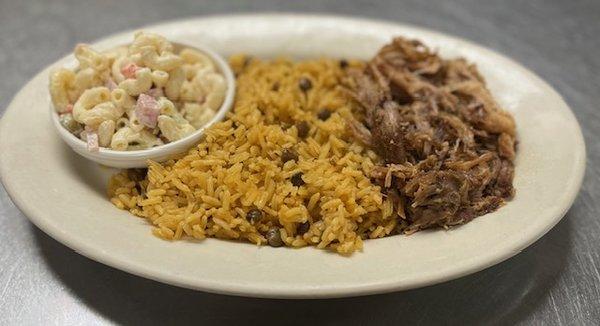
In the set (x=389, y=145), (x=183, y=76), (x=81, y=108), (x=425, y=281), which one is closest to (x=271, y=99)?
(x=183, y=76)

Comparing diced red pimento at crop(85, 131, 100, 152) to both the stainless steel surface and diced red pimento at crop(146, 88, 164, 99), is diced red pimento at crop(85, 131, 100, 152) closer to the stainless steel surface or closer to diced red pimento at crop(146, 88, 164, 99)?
diced red pimento at crop(146, 88, 164, 99)

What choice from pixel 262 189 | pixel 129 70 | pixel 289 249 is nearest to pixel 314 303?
pixel 289 249

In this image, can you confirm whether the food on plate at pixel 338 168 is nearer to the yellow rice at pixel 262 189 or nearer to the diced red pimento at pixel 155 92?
the yellow rice at pixel 262 189

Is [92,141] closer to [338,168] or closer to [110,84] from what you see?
[110,84]

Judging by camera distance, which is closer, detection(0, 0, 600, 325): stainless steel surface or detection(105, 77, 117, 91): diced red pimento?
detection(0, 0, 600, 325): stainless steel surface

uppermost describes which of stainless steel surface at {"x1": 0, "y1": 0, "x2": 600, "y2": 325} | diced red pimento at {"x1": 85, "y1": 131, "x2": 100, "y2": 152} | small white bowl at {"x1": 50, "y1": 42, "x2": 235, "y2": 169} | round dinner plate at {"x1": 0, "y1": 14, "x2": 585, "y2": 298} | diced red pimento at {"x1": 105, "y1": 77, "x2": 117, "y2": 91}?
diced red pimento at {"x1": 105, "y1": 77, "x2": 117, "y2": 91}

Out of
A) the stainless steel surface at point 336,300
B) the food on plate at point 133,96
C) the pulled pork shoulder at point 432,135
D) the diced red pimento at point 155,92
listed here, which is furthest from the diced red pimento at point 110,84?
the pulled pork shoulder at point 432,135

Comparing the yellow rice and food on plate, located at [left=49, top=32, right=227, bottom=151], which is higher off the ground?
food on plate, located at [left=49, top=32, right=227, bottom=151]

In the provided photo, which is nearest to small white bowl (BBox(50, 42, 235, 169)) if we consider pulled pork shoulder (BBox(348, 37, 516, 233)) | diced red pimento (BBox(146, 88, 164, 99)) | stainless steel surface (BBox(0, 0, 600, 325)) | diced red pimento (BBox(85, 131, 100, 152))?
diced red pimento (BBox(85, 131, 100, 152))
